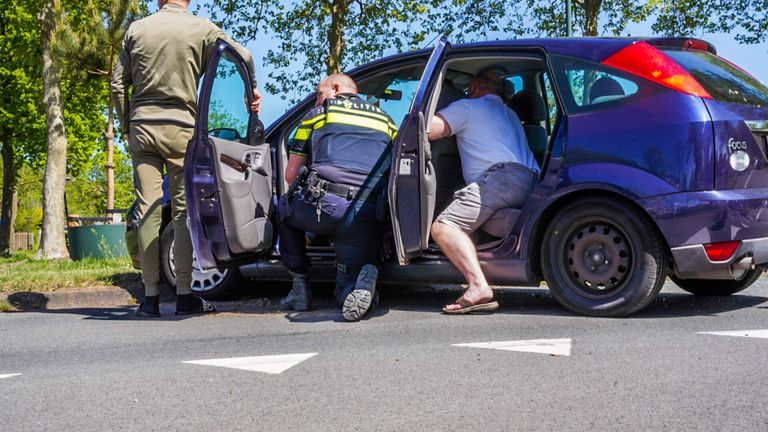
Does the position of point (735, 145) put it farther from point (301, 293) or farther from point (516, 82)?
point (301, 293)

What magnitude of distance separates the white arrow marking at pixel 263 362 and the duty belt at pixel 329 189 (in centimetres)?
148

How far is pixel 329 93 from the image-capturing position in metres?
5.71

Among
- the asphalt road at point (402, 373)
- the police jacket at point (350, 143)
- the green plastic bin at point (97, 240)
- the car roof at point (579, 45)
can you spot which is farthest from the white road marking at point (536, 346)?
the green plastic bin at point (97, 240)

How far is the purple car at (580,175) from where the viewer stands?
4.65 meters

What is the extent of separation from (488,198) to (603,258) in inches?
32.8

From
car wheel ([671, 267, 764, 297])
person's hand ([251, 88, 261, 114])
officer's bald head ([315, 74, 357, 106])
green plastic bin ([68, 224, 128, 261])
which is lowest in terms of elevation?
green plastic bin ([68, 224, 128, 261])

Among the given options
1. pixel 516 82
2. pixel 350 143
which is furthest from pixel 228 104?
pixel 516 82

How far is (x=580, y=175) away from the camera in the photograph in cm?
493

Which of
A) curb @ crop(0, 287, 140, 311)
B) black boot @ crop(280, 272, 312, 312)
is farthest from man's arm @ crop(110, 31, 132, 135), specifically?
curb @ crop(0, 287, 140, 311)

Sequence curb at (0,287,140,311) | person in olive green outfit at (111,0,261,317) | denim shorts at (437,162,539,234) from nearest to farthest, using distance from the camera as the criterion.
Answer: denim shorts at (437,162,539,234)
person in olive green outfit at (111,0,261,317)
curb at (0,287,140,311)

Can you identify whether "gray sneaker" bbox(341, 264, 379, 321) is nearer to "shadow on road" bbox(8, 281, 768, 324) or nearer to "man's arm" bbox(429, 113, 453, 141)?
"shadow on road" bbox(8, 281, 768, 324)

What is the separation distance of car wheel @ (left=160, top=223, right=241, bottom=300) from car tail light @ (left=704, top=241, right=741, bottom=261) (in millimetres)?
3398

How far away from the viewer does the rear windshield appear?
191 inches

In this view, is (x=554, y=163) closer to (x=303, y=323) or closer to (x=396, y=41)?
(x=303, y=323)
